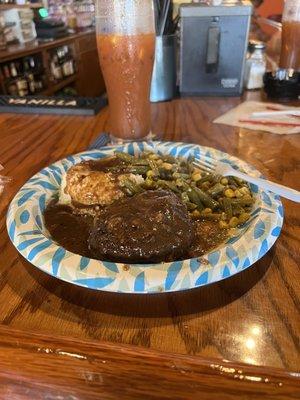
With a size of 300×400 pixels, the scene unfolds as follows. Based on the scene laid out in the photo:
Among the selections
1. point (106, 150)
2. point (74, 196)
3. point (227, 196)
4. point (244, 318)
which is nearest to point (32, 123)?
point (106, 150)

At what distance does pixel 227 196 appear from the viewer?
76cm

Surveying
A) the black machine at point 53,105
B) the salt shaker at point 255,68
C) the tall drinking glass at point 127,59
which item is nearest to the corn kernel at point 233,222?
the tall drinking glass at point 127,59

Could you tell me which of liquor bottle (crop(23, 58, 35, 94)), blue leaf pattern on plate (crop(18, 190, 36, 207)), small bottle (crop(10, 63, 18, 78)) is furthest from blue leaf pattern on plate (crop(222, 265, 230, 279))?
liquor bottle (crop(23, 58, 35, 94))

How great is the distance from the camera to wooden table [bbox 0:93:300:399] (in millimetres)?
443

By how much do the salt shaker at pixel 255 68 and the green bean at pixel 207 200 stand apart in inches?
49.9

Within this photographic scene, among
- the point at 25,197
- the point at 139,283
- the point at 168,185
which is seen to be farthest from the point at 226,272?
the point at 25,197

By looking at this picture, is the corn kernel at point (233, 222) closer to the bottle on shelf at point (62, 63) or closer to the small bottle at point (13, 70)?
the small bottle at point (13, 70)

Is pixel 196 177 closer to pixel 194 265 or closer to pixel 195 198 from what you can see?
pixel 195 198

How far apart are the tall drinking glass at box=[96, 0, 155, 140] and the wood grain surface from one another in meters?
0.85

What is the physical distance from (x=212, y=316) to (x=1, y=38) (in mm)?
4300

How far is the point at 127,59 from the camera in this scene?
109 centimetres

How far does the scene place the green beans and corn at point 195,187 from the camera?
28.4 inches

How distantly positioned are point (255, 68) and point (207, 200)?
130 centimetres

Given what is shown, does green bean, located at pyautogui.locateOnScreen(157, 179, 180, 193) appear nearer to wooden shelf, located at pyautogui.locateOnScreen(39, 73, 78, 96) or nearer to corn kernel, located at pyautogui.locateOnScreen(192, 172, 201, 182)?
corn kernel, located at pyautogui.locateOnScreen(192, 172, 201, 182)
